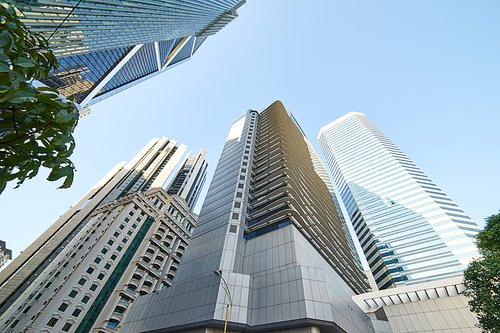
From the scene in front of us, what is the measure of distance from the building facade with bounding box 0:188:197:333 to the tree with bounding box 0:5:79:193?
52.5m

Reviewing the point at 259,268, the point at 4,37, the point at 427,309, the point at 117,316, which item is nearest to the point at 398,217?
the point at 427,309

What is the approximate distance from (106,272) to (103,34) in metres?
53.1

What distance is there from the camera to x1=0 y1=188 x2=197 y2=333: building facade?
4197cm

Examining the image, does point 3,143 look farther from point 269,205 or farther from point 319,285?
point 269,205

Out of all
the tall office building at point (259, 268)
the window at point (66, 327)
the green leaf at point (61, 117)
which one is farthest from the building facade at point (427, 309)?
the window at point (66, 327)

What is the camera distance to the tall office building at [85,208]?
66.6 metres

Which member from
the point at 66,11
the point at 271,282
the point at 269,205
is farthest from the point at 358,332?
the point at 66,11

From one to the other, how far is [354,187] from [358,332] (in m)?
79.7

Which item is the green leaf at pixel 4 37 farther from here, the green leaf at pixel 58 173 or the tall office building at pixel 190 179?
the tall office building at pixel 190 179

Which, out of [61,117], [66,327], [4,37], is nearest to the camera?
[4,37]

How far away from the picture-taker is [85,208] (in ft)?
310

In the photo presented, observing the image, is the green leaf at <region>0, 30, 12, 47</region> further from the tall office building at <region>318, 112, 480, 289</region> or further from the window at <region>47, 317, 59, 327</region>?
the tall office building at <region>318, 112, 480, 289</region>

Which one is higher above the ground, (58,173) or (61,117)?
(61,117)

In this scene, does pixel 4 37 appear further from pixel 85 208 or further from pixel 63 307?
pixel 85 208
